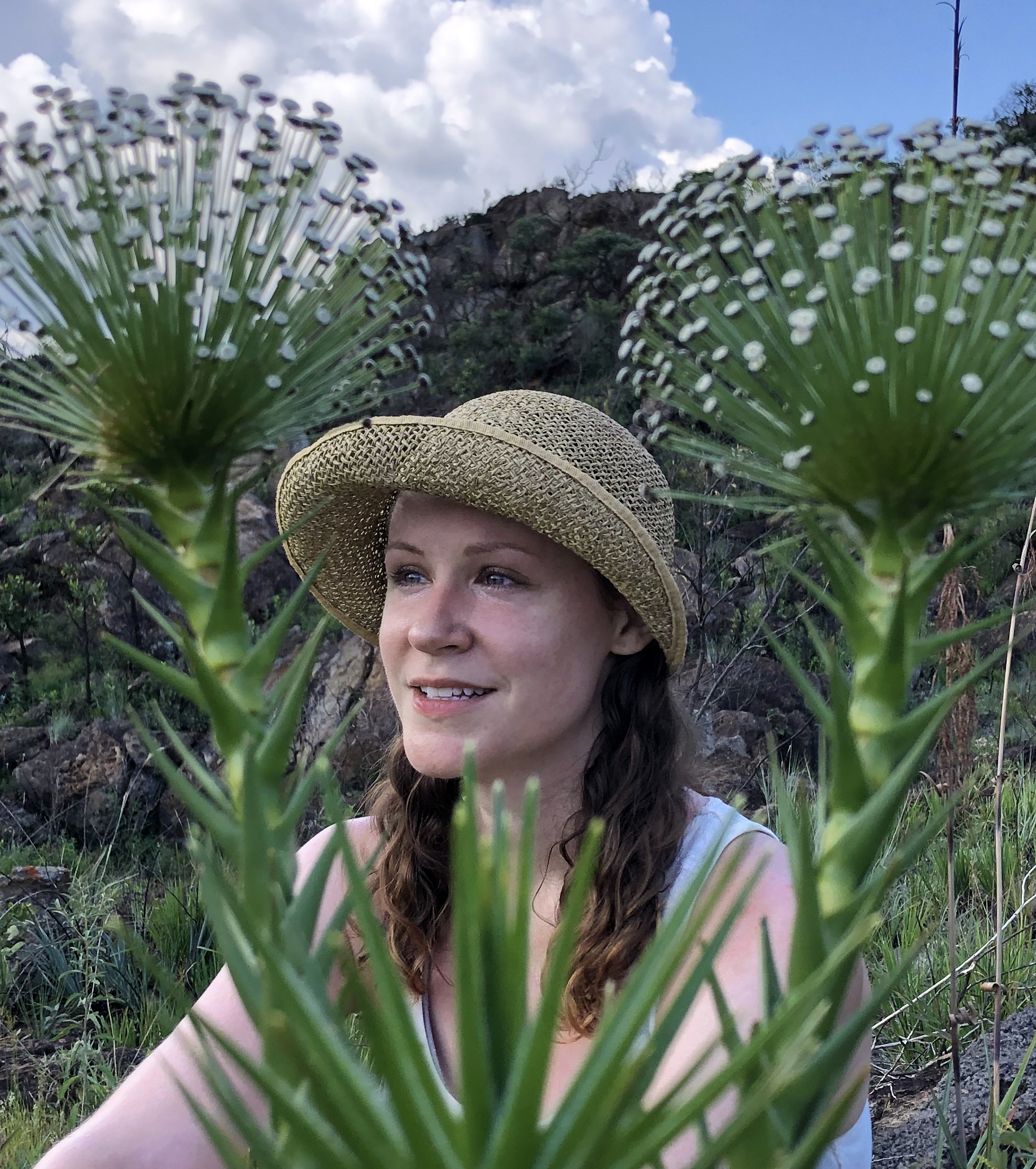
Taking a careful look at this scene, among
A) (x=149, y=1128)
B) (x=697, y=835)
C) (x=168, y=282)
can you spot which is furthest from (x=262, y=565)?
(x=168, y=282)

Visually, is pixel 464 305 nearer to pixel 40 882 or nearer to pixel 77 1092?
pixel 40 882

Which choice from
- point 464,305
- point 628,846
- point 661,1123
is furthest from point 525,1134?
point 464,305

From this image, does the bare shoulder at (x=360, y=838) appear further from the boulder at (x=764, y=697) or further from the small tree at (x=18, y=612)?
Answer: the small tree at (x=18, y=612)

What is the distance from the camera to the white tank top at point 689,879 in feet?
4.97

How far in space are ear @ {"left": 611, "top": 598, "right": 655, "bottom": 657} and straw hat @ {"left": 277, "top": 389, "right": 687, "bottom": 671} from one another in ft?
0.22

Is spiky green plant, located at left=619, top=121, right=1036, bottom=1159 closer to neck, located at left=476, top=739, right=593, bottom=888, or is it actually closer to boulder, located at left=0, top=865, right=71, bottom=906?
neck, located at left=476, top=739, right=593, bottom=888

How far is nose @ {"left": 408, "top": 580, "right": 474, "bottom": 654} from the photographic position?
1.64m

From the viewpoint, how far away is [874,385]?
50cm

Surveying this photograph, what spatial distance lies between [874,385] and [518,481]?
1141mm

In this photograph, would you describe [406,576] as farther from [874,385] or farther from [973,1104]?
[973,1104]

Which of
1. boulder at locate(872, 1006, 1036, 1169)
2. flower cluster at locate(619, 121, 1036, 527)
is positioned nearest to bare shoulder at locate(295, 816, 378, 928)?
flower cluster at locate(619, 121, 1036, 527)

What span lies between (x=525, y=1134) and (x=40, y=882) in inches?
207

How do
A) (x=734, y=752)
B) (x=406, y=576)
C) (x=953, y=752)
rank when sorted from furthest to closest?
(x=734, y=752), (x=953, y=752), (x=406, y=576)

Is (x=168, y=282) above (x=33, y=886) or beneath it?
above
